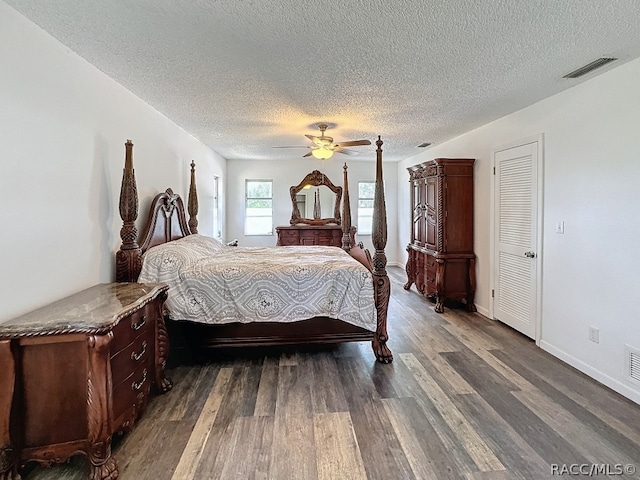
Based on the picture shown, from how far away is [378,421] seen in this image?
89.1 inches

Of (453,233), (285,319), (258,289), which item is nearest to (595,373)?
(453,233)

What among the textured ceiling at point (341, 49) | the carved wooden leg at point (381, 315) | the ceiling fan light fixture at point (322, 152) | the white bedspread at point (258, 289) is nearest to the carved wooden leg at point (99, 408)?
the white bedspread at point (258, 289)


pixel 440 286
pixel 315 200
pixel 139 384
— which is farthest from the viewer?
pixel 315 200

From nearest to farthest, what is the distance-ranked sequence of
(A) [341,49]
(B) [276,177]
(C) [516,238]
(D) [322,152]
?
(A) [341,49] → (C) [516,238] → (D) [322,152] → (B) [276,177]

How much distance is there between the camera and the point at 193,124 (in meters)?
4.47

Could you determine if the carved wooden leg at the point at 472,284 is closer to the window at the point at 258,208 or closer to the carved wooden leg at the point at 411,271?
the carved wooden leg at the point at 411,271

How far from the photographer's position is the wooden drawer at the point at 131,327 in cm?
189

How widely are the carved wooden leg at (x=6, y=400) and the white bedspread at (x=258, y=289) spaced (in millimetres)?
1356

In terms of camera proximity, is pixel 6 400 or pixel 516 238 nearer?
pixel 6 400

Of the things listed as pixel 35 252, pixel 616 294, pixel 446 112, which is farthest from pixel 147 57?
pixel 616 294

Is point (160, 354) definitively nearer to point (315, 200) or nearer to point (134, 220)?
point (134, 220)

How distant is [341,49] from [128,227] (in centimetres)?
216

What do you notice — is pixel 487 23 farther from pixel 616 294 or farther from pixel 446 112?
pixel 616 294

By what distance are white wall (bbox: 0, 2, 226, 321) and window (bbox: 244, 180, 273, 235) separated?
4586mm
